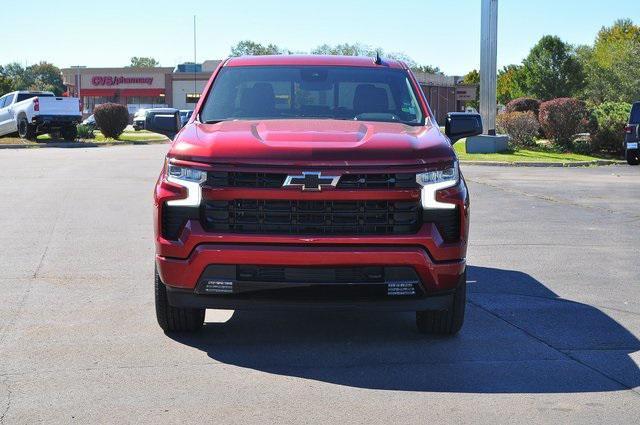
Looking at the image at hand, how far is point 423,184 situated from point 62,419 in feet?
8.14

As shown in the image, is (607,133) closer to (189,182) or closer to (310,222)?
(310,222)

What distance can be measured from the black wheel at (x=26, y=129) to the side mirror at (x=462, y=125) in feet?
107

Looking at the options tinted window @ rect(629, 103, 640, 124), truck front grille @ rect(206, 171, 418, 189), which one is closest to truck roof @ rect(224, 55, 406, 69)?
truck front grille @ rect(206, 171, 418, 189)

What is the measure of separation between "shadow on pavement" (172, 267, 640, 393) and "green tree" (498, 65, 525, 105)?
85.6m

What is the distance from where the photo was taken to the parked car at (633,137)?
27139mm

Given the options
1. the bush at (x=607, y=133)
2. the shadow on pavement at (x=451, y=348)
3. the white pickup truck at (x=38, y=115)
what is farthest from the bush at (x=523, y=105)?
the shadow on pavement at (x=451, y=348)

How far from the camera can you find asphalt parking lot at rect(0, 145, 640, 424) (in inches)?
197

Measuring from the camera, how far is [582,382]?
215 inches

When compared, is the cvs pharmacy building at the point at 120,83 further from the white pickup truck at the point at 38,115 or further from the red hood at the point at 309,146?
the red hood at the point at 309,146

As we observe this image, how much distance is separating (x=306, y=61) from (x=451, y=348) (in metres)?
2.79

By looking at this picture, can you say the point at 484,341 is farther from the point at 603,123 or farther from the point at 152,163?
the point at 603,123

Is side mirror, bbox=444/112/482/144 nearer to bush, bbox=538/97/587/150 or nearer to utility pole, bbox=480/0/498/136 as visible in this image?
utility pole, bbox=480/0/498/136

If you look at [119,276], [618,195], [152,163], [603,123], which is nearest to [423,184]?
[119,276]

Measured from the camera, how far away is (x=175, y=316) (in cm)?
650
